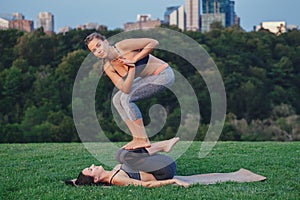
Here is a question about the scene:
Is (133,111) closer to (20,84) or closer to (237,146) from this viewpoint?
(237,146)

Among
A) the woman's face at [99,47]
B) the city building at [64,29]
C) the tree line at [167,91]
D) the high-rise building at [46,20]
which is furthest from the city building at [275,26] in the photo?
the woman's face at [99,47]

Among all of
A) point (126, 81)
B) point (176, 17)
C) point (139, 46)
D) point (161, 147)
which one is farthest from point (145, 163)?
point (176, 17)

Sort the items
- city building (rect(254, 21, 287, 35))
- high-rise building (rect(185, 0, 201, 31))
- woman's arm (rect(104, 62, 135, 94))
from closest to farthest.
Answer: woman's arm (rect(104, 62, 135, 94)) → city building (rect(254, 21, 287, 35)) → high-rise building (rect(185, 0, 201, 31))

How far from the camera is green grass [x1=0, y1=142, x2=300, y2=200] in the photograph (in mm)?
5445

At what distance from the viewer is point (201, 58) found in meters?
14.8

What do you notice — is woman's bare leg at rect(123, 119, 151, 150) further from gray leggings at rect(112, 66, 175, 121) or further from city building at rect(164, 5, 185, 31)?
city building at rect(164, 5, 185, 31)

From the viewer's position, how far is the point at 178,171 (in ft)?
23.4

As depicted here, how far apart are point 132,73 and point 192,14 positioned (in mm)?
31613

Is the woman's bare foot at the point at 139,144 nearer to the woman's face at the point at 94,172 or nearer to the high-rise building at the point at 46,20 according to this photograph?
the woman's face at the point at 94,172

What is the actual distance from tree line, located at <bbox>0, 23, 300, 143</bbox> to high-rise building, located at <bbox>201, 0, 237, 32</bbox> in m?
9.22

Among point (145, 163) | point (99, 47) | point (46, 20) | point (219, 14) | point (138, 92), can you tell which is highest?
point (219, 14)

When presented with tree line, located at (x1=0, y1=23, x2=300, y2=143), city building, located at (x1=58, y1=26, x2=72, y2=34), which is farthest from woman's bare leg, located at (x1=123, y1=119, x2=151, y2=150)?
city building, located at (x1=58, y1=26, x2=72, y2=34)

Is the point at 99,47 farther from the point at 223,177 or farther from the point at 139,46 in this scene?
the point at 223,177

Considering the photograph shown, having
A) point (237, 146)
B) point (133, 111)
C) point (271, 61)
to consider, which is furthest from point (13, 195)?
point (271, 61)
